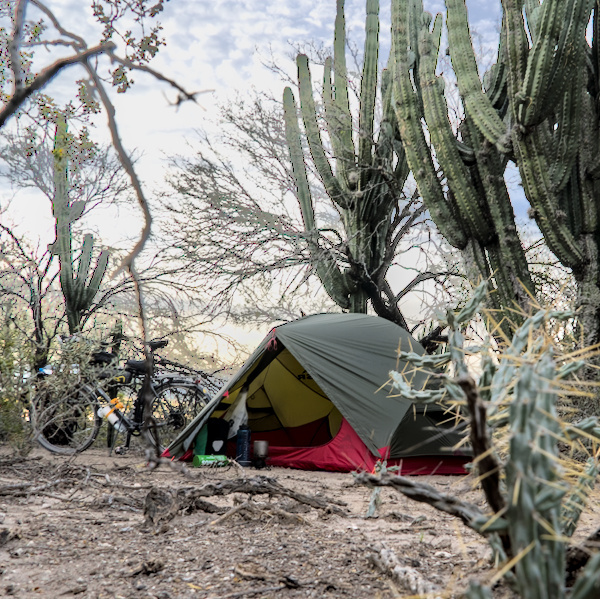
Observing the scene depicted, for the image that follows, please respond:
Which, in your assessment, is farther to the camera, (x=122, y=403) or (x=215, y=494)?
(x=122, y=403)

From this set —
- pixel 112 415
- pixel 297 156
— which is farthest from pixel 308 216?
pixel 112 415

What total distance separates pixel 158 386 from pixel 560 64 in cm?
Answer: 610

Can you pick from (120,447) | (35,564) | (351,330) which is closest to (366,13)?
(351,330)

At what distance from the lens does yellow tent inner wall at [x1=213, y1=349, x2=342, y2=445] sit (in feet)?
26.0

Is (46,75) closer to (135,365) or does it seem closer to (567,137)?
(135,365)

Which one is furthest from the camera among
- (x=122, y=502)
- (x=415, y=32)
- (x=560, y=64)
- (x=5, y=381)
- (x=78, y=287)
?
(x=78, y=287)

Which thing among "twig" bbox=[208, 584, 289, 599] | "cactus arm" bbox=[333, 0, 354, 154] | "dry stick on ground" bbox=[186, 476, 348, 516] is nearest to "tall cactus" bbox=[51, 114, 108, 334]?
"cactus arm" bbox=[333, 0, 354, 154]

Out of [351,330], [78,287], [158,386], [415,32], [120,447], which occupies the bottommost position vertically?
[120,447]

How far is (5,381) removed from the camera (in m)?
6.06

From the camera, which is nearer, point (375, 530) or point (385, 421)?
point (375, 530)

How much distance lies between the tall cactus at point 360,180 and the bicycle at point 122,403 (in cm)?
354

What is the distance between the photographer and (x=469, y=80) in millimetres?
7613

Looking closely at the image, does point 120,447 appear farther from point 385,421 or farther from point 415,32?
point 415,32

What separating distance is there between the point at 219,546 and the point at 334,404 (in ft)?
12.2
